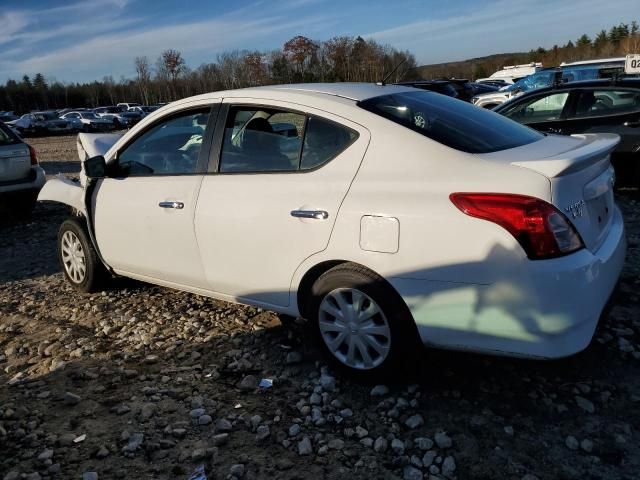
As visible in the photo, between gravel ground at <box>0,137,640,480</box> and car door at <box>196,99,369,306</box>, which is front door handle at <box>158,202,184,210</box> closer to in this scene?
car door at <box>196,99,369,306</box>

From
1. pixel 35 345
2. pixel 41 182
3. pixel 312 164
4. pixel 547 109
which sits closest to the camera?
pixel 312 164

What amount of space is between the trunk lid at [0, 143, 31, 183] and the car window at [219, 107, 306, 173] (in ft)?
19.6

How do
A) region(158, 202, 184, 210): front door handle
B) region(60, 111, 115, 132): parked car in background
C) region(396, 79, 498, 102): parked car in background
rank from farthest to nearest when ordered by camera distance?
1. region(60, 111, 115, 132): parked car in background
2. region(396, 79, 498, 102): parked car in background
3. region(158, 202, 184, 210): front door handle

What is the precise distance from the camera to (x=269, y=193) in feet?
10.7

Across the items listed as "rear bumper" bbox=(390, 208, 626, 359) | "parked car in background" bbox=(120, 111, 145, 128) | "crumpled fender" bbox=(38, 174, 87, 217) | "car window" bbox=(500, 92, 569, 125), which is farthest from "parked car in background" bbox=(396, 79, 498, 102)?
"parked car in background" bbox=(120, 111, 145, 128)

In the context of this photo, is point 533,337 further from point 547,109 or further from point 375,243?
point 547,109

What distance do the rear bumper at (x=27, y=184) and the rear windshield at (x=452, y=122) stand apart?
676 cm

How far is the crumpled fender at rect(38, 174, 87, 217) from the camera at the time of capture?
4.68 m

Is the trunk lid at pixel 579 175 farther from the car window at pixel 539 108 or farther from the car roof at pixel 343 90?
the car window at pixel 539 108

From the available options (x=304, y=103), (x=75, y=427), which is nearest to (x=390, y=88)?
(x=304, y=103)

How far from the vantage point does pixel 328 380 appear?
10.6 feet

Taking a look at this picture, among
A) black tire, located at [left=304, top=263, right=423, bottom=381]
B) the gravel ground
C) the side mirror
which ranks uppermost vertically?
the side mirror

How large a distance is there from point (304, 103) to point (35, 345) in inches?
104

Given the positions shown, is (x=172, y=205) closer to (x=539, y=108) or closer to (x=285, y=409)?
(x=285, y=409)
